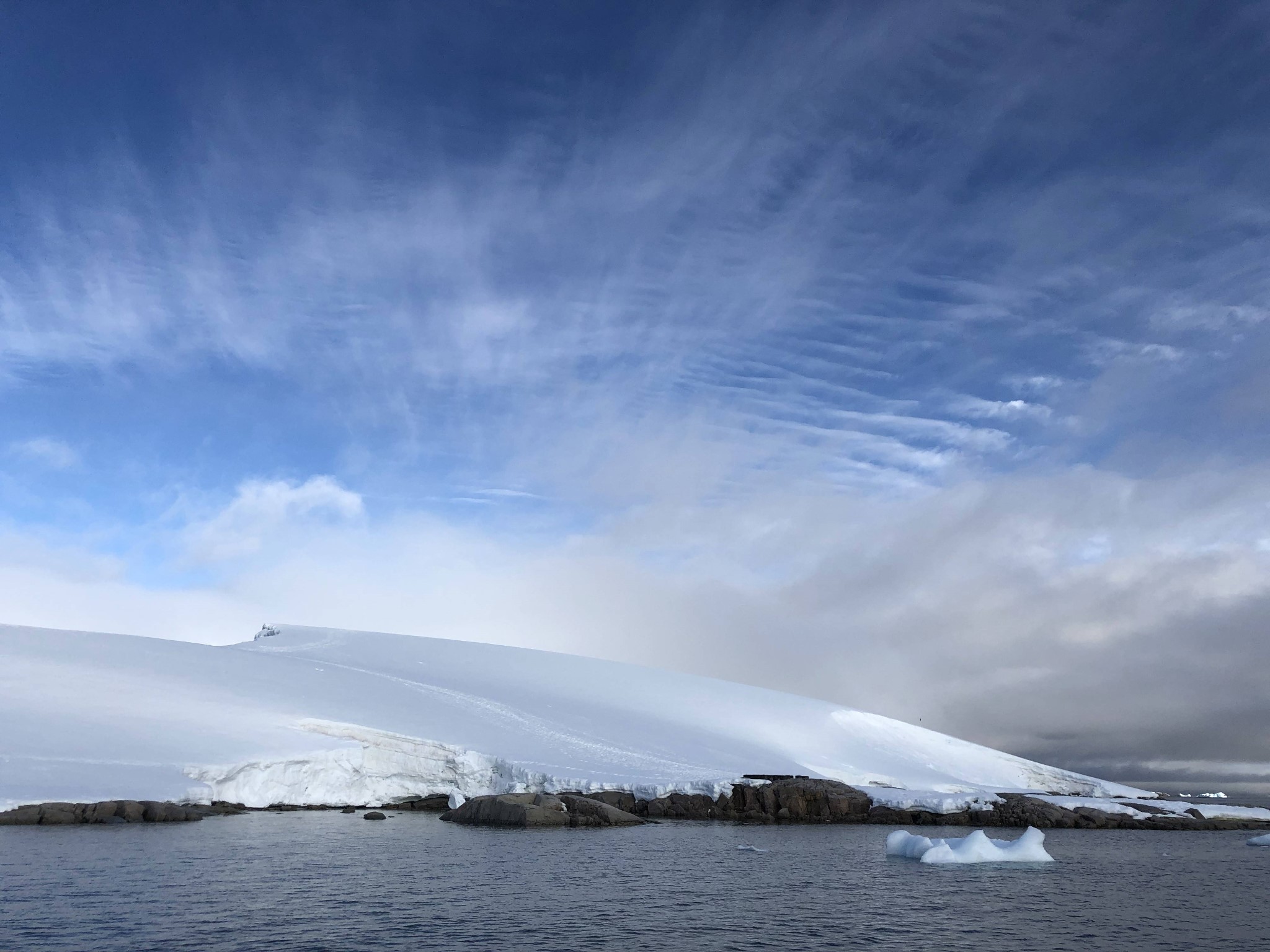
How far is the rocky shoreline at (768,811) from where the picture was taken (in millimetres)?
46969

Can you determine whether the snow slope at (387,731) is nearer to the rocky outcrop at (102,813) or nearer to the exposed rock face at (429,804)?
the exposed rock face at (429,804)

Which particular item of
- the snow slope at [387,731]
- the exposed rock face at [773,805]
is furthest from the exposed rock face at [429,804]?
the exposed rock face at [773,805]

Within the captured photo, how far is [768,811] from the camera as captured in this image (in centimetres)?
5666

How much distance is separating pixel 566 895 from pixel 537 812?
72.4 ft

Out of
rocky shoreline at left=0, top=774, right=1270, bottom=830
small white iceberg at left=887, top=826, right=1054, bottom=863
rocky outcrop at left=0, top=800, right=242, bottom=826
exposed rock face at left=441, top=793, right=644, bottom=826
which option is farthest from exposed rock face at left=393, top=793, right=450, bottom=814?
small white iceberg at left=887, top=826, right=1054, bottom=863

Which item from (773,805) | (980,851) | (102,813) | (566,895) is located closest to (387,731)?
(102,813)

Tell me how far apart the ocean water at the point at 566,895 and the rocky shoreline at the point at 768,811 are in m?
6.63

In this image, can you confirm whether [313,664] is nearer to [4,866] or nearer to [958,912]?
[4,866]

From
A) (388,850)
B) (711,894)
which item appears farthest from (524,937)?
(388,850)

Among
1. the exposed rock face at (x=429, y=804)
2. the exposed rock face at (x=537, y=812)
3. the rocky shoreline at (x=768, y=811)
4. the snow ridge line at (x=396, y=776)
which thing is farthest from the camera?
the exposed rock face at (x=429, y=804)

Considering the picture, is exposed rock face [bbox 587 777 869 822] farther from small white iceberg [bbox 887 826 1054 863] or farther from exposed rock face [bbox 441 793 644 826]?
small white iceberg [bbox 887 826 1054 863]

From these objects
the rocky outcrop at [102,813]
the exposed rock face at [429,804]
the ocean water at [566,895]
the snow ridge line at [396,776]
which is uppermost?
the snow ridge line at [396,776]

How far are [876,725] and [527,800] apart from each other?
51.8 m

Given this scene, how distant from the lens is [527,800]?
156 feet
